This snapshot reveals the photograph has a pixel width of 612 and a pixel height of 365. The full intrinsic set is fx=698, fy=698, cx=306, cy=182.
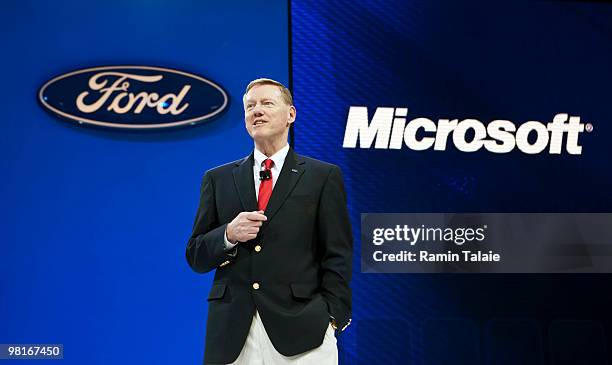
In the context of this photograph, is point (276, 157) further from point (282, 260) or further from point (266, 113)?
point (282, 260)

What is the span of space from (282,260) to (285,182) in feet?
0.96

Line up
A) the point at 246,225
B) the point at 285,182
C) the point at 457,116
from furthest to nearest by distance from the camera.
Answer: the point at 457,116
the point at 285,182
the point at 246,225

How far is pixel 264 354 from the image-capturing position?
2365 mm

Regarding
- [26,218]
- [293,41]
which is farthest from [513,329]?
[26,218]

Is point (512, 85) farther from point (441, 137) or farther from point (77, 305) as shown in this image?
point (77, 305)

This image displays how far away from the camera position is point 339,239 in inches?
98.4

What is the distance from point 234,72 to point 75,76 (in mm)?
1007

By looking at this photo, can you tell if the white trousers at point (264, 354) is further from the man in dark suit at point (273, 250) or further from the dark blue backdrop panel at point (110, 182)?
the dark blue backdrop panel at point (110, 182)

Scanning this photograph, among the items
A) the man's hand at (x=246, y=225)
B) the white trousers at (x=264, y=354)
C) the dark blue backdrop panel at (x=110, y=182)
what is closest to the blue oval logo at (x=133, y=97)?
the dark blue backdrop panel at (x=110, y=182)

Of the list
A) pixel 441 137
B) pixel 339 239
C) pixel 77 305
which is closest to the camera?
pixel 339 239

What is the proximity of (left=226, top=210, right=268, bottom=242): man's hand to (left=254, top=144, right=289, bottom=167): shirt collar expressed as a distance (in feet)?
1.04

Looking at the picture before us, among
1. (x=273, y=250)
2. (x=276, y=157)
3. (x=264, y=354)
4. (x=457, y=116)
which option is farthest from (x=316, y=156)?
(x=264, y=354)

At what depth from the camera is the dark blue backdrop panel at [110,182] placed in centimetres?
432

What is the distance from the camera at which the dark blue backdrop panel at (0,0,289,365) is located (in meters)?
4.32
